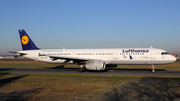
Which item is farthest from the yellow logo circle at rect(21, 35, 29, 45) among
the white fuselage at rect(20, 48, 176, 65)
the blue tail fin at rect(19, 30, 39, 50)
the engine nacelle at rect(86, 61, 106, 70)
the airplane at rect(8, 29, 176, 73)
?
the engine nacelle at rect(86, 61, 106, 70)

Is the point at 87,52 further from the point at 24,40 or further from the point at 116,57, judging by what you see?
the point at 24,40

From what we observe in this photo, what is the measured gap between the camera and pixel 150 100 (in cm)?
915

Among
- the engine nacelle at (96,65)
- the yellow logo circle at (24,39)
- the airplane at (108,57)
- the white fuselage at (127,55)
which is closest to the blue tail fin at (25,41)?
the yellow logo circle at (24,39)

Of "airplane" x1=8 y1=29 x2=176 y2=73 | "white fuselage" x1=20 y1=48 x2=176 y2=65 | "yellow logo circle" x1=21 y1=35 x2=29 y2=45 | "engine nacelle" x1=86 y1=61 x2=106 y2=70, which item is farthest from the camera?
"yellow logo circle" x1=21 y1=35 x2=29 y2=45

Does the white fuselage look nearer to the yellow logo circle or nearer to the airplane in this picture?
the airplane

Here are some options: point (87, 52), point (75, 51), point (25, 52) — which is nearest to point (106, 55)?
point (87, 52)

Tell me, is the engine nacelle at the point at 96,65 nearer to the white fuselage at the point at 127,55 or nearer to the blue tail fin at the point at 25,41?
the white fuselage at the point at 127,55

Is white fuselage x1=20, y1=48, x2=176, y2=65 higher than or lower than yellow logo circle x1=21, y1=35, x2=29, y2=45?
lower

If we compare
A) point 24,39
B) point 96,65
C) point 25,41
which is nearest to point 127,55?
point 96,65

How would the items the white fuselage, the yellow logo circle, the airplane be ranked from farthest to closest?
the yellow logo circle < the white fuselage < the airplane

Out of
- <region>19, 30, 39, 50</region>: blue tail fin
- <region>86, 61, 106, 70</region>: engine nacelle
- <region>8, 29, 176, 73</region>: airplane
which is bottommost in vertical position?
<region>86, 61, 106, 70</region>: engine nacelle

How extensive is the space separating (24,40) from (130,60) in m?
21.3

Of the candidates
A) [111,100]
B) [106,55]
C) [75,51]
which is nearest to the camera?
A: [111,100]

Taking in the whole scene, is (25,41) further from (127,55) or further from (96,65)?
(127,55)
